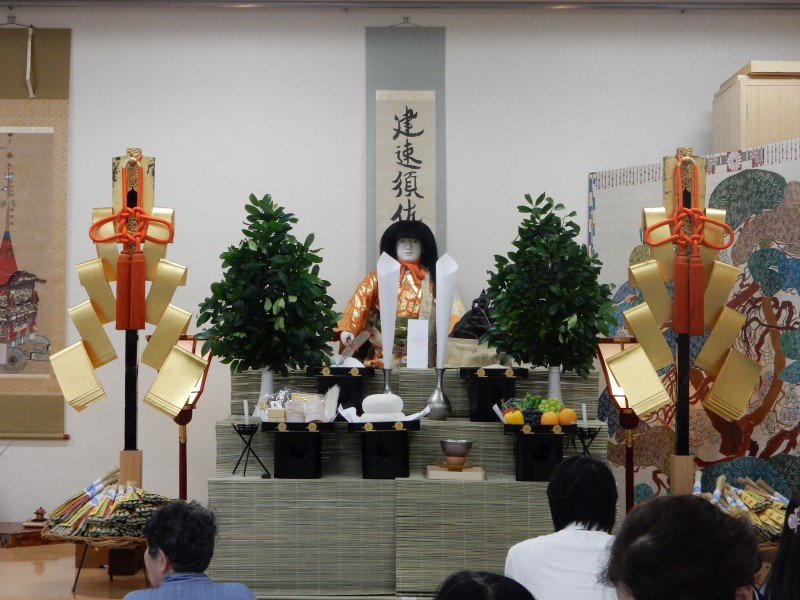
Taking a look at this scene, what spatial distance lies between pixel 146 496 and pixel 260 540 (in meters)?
0.56

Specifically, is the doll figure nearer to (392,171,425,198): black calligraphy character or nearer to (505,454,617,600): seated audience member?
(392,171,425,198): black calligraphy character

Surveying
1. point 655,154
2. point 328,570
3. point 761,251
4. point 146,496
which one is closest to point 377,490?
point 328,570

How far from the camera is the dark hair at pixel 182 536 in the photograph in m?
2.42

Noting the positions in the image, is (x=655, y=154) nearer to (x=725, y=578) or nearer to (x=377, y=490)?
(x=377, y=490)

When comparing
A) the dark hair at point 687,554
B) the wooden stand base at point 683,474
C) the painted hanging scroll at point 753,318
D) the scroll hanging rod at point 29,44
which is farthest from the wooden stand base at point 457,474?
the scroll hanging rod at point 29,44

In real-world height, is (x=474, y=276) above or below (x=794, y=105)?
below

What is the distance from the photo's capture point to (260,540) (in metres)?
3.64

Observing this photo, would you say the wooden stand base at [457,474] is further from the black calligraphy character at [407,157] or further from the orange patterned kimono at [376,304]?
the black calligraphy character at [407,157]

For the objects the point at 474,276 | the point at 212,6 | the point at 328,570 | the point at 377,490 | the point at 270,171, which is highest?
the point at 212,6

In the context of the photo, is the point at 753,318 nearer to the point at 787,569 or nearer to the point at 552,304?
the point at 552,304

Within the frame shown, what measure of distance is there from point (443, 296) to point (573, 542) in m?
2.00

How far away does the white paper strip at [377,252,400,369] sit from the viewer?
4.12 metres

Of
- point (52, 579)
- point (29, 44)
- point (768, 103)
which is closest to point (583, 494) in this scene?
point (52, 579)

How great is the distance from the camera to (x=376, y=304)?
18.3 ft
